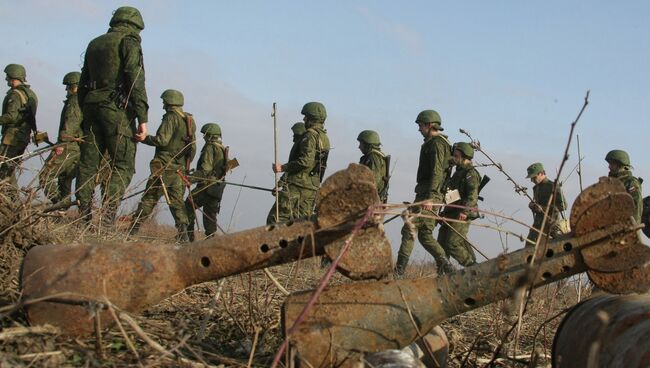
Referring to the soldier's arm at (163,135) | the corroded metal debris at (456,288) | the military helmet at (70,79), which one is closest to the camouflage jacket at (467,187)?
the soldier's arm at (163,135)

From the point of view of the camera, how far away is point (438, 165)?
33.8ft

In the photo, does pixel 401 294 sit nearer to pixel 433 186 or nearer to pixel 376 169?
pixel 433 186

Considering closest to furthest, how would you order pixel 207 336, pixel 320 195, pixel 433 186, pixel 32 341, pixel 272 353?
pixel 32 341 → pixel 320 195 → pixel 272 353 → pixel 207 336 → pixel 433 186

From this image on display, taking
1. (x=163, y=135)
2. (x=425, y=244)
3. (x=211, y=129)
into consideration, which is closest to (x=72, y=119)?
(x=163, y=135)

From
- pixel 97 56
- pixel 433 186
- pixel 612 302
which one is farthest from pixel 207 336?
pixel 433 186

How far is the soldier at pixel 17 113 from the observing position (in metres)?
10.3

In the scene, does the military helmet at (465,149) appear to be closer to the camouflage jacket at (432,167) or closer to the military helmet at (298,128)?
the camouflage jacket at (432,167)

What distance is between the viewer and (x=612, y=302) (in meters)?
2.28

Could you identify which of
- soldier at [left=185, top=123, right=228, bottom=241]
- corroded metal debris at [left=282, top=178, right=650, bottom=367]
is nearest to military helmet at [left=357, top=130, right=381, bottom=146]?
soldier at [left=185, top=123, right=228, bottom=241]

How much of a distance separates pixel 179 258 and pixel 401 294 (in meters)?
0.74

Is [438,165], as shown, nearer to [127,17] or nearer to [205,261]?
[127,17]

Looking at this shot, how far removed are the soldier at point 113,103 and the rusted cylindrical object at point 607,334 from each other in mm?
5079

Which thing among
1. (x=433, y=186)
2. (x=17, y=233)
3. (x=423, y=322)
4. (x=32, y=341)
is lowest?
(x=32, y=341)

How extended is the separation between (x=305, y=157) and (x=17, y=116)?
168 inches
